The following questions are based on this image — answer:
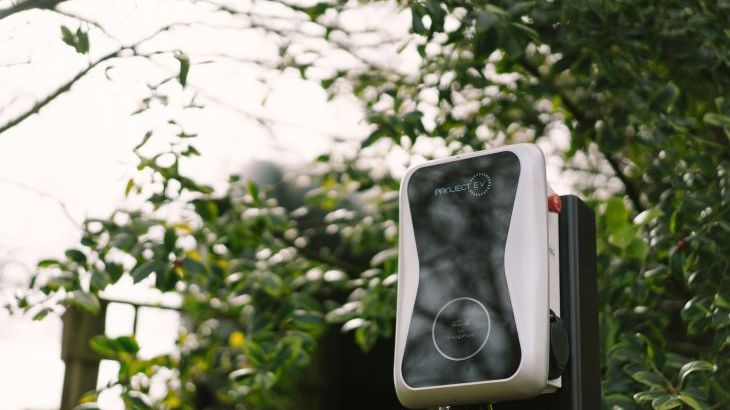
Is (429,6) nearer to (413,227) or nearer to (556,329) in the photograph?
(413,227)

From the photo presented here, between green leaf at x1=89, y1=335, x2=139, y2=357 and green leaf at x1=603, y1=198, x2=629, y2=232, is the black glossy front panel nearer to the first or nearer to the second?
green leaf at x1=603, y1=198, x2=629, y2=232

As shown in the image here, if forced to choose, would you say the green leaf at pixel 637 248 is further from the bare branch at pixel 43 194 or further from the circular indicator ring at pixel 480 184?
the bare branch at pixel 43 194

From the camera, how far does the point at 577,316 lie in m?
1.22

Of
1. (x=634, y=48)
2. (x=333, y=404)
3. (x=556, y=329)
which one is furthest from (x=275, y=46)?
(x=333, y=404)

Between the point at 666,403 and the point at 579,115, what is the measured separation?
128cm

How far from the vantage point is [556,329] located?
1.16 meters

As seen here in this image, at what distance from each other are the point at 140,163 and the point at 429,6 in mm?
819

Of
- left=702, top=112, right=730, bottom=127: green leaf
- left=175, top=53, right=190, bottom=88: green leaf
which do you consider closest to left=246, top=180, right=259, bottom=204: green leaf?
left=175, top=53, right=190, bottom=88: green leaf

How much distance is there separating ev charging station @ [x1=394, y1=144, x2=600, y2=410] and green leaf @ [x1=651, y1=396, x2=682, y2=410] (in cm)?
39

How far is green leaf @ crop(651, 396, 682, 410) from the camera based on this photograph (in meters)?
1.59

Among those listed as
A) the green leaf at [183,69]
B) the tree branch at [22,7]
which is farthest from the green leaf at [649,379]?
the tree branch at [22,7]

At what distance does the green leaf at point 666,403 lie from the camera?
5.21ft

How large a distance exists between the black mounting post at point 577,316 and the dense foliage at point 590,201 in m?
0.43

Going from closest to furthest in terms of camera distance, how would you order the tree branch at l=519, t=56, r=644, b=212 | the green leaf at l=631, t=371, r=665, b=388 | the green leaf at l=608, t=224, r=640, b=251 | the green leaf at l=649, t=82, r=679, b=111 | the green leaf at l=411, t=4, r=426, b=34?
1. the green leaf at l=631, t=371, r=665, b=388
2. the green leaf at l=608, t=224, r=640, b=251
3. the green leaf at l=411, t=4, r=426, b=34
4. the green leaf at l=649, t=82, r=679, b=111
5. the tree branch at l=519, t=56, r=644, b=212
